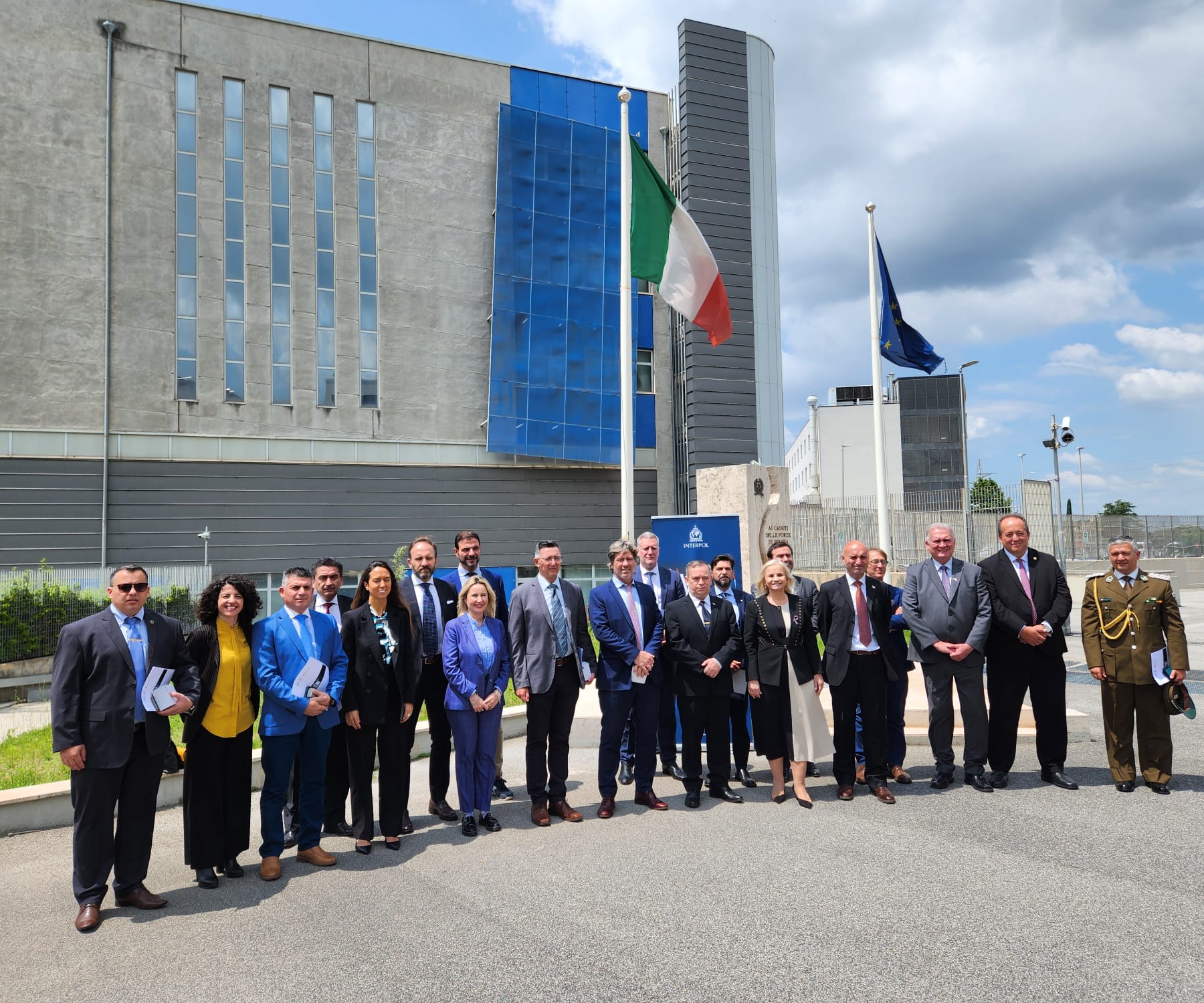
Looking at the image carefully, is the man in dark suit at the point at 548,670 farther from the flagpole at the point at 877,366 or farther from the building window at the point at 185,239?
the building window at the point at 185,239

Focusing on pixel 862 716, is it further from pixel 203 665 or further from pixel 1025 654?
pixel 203 665

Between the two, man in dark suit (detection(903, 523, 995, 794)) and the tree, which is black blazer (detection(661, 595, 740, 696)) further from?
the tree

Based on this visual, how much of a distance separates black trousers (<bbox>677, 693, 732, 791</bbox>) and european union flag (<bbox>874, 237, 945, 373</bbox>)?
1035cm

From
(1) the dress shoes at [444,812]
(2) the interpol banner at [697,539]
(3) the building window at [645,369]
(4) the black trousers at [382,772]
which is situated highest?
Answer: (3) the building window at [645,369]

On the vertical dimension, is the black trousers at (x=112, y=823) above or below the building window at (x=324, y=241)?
below

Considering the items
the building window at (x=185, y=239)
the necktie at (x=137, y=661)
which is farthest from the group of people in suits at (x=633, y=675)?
the building window at (x=185, y=239)

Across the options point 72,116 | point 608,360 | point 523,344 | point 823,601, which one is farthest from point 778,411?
point 823,601

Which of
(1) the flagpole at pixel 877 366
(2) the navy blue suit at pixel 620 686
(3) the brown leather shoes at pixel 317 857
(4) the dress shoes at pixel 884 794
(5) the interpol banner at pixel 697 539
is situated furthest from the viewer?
(1) the flagpole at pixel 877 366

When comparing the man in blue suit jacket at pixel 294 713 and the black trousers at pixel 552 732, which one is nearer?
the man in blue suit jacket at pixel 294 713

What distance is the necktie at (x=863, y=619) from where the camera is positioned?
756 centimetres

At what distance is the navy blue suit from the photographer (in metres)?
7.37

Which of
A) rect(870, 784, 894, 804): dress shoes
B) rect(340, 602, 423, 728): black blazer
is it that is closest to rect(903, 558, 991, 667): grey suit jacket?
rect(870, 784, 894, 804): dress shoes

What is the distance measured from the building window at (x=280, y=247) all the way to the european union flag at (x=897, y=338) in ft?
63.7

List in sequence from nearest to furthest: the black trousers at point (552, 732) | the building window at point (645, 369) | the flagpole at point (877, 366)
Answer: the black trousers at point (552, 732)
the flagpole at point (877, 366)
the building window at point (645, 369)
